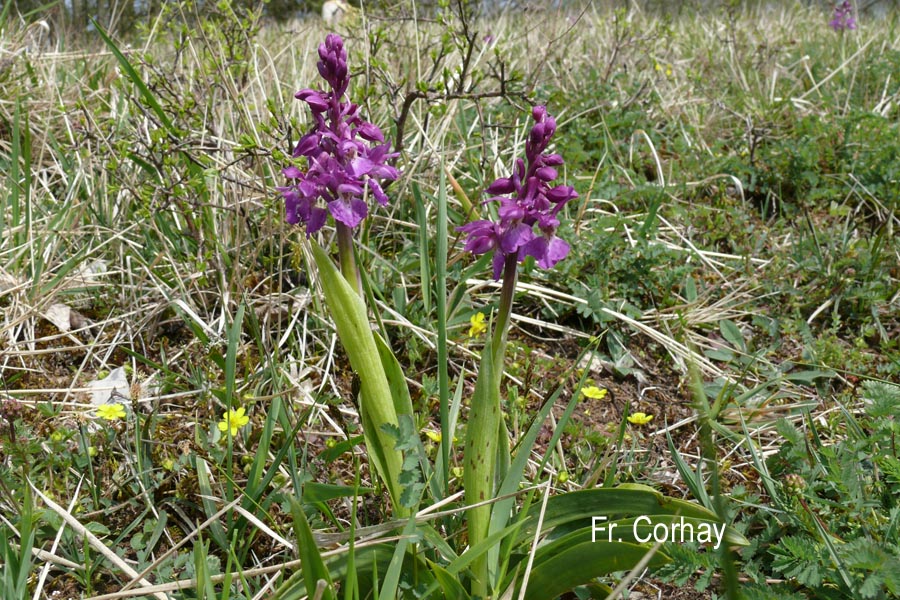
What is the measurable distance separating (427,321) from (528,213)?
96 centimetres

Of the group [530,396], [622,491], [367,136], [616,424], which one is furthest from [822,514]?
[367,136]

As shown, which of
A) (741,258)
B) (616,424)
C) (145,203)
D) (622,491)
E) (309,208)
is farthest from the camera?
(741,258)

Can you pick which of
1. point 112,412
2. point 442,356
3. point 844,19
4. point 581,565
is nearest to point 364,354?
point 442,356

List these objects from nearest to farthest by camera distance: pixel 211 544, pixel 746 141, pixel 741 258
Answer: pixel 211 544 < pixel 741 258 < pixel 746 141

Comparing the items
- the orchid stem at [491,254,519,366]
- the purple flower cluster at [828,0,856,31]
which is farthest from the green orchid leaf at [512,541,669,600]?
the purple flower cluster at [828,0,856,31]

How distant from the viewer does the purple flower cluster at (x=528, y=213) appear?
1.42 m

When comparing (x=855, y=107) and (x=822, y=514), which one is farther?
(x=855, y=107)

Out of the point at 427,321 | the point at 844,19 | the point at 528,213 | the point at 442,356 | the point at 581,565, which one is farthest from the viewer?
the point at 844,19

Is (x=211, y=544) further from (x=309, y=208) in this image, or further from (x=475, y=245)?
(x=475, y=245)

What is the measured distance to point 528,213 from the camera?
1451 mm

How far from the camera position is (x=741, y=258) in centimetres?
294

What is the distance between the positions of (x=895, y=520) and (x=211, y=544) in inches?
61.1

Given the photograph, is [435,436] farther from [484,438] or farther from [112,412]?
[112,412]

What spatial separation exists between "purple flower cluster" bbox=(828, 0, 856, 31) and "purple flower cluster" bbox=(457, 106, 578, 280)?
19.6ft
